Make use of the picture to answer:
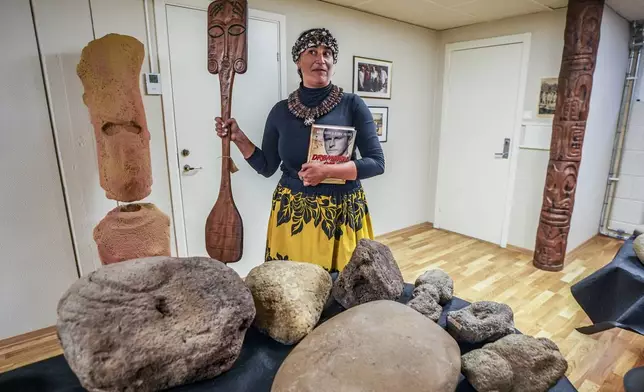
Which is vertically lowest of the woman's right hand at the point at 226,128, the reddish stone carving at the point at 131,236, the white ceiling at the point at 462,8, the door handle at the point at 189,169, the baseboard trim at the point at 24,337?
the baseboard trim at the point at 24,337

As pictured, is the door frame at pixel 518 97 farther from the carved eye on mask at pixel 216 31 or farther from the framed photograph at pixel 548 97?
the carved eye on mask at pixel 216 31

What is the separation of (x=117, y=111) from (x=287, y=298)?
29.1 inches

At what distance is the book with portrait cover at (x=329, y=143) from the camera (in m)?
1.07

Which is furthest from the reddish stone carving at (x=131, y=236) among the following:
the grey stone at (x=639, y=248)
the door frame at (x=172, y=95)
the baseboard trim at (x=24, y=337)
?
the grey stone at (x=639, y=248)

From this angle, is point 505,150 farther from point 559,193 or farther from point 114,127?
point 114,127

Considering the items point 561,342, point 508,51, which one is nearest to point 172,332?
point 561,342

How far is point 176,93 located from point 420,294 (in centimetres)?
188

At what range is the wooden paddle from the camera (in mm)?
958

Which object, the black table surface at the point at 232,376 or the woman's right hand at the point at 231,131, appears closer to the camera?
the black table surface at the point at 232,376

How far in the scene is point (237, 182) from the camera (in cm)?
245

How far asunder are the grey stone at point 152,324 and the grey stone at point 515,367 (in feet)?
1.53

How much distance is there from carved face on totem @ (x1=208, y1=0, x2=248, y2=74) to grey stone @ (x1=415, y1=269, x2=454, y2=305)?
0.77m

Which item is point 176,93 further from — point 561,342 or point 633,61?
point 633,61

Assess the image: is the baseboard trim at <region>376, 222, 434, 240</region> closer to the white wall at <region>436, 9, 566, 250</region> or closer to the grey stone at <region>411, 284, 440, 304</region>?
the white wall at <region>436, 9, 566, 250</region>
